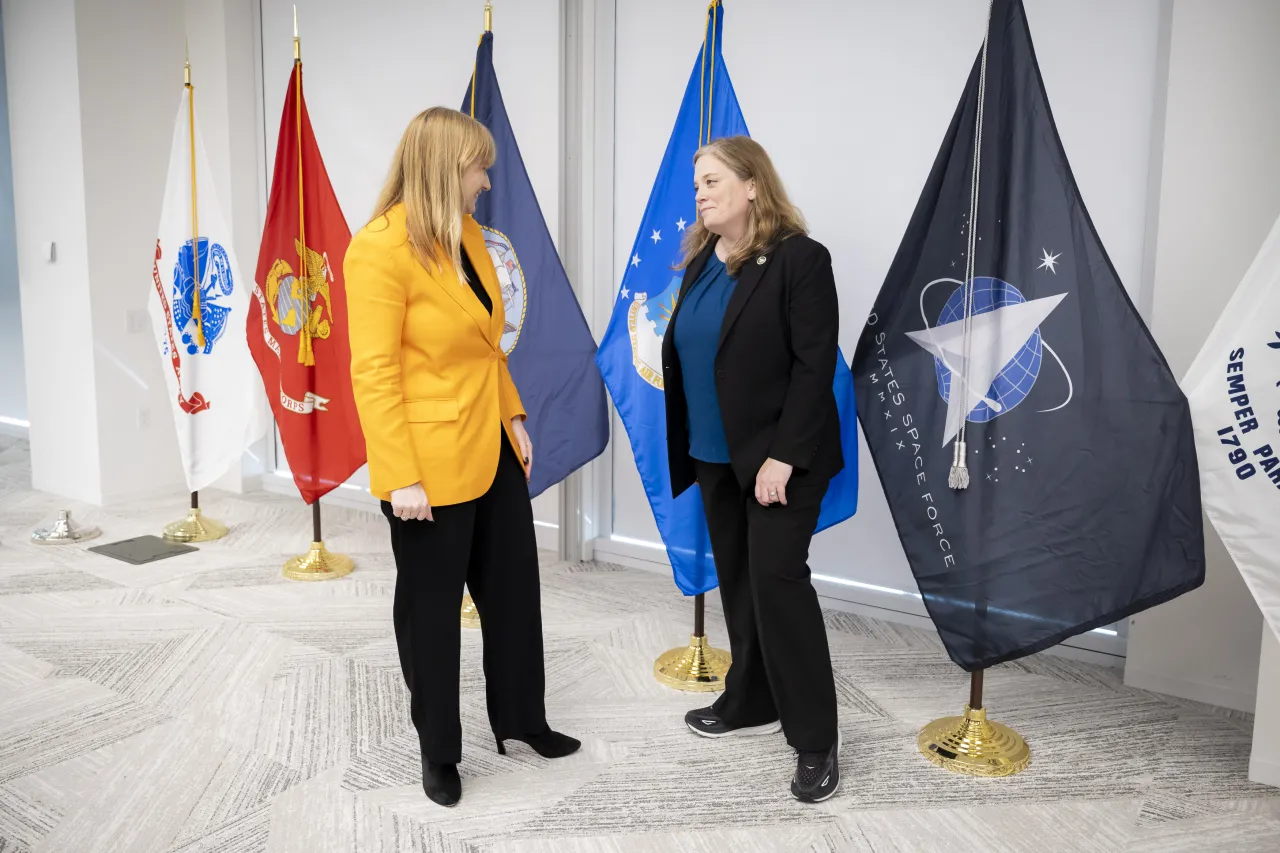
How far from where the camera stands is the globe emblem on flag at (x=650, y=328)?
3.02 m

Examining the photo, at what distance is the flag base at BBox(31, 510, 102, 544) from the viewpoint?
4.47 meters

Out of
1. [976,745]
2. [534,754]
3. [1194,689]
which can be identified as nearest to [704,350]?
[534,754]

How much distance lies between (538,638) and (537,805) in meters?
0.39

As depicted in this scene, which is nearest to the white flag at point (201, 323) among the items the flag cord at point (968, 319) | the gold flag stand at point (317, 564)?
the gold flag stand at point (317, 564)

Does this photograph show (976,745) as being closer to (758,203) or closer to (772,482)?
(772,482)

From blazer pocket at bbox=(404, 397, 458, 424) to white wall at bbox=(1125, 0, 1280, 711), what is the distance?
2125 millimetres

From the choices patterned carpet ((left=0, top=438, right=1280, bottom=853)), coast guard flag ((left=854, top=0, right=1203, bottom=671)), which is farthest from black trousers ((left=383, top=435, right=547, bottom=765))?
coast guard flag ((left=854, top=0, right=1203, bottom=671))

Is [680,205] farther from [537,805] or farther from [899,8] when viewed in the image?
[537,805]

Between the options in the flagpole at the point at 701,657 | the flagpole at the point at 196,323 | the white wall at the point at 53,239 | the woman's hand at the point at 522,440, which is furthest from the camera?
the white wall at the point at 53,239

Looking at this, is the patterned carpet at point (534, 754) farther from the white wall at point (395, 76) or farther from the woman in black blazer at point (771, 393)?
the white wall at point (395, 76)

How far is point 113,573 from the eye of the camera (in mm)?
4086

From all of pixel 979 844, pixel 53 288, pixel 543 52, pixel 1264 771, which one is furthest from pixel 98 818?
pixel 53 288

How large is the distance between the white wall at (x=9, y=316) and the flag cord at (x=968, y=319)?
6.01m

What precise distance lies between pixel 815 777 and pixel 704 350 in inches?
41.8
